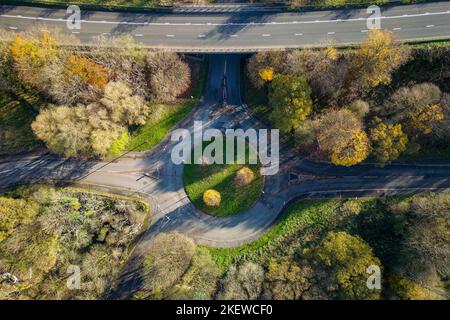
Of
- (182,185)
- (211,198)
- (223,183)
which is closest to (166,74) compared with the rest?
(182,185)

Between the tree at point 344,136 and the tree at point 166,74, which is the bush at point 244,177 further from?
the tree at point 166,74

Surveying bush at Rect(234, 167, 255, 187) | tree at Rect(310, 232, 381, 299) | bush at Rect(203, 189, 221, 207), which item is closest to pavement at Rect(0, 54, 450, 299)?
bush at Rect(203, 189, 221, 207)

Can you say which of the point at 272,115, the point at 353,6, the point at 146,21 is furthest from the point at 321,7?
the point at 146,21

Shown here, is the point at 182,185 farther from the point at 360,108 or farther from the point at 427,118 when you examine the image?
the point at 427,118

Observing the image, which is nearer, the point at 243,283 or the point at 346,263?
the point at 346,263

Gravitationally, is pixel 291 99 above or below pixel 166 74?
below

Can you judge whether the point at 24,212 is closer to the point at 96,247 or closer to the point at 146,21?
the point at 96,247

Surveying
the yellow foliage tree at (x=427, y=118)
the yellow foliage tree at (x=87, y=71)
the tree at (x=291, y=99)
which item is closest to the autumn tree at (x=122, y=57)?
the yellow foliage tree at (x=87, y=71)
